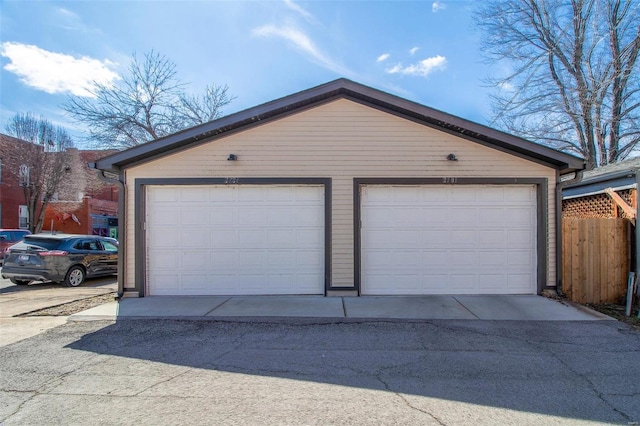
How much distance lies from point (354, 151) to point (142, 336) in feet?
17.3

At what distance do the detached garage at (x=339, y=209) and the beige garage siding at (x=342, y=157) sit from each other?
0.07ft

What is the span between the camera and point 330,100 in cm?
809

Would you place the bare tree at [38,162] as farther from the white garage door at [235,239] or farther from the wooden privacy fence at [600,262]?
the wooden privacy fence at [600,262]

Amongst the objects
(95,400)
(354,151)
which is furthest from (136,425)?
(354,151)

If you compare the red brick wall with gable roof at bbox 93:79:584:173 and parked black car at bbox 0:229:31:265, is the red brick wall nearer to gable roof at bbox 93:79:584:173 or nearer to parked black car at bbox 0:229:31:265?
parked black car at bbox 0:229:31:265

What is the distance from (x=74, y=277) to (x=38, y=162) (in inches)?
747

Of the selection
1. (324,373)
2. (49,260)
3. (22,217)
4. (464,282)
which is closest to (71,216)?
(22,217)

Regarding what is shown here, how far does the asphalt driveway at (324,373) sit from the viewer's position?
3.23 metres

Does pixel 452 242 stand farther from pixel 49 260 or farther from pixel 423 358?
pixel 49 260

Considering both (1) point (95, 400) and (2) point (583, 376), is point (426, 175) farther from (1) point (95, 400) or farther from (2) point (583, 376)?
(1) point (95, 400)

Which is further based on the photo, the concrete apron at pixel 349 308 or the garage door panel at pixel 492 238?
the garage door panel at pixel 492 238

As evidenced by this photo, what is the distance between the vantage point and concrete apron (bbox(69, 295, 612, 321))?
631 cm

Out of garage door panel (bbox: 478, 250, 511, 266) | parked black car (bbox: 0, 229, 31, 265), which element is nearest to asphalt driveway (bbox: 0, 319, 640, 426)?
garage door panel (bbox: 478, 250, 511, 266)

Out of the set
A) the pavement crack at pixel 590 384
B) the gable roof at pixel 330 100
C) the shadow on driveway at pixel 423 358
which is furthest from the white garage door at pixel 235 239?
the pavement crack at pixel 590 384
